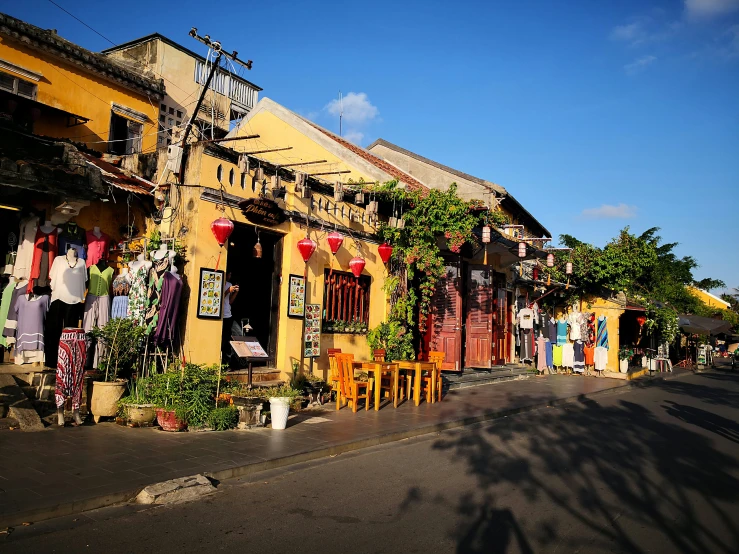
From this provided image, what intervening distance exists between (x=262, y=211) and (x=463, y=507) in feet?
23.1

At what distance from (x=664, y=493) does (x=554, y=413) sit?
616cm

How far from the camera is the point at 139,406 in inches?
324

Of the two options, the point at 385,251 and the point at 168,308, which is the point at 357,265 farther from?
the point at 168,308

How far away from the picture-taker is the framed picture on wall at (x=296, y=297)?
11414mm

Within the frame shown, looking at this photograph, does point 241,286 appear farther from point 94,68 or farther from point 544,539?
point 544,539

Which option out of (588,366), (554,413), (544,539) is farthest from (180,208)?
(588,366)

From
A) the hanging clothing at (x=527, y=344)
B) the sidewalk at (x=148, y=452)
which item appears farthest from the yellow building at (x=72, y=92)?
the hanging clothing at (x=527, y=344)

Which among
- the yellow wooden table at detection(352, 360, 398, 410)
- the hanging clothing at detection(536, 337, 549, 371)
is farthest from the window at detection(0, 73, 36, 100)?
the hanging clothing at detection(536, 337, 549, 371)

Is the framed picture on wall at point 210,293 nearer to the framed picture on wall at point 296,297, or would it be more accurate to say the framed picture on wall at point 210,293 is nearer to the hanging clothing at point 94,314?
the hanging clothing at point 94,314

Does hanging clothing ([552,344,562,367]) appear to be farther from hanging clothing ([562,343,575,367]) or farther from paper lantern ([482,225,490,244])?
paper lantern ([482,225,490,244])

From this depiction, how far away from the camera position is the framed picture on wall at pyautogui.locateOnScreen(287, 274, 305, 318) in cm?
1141

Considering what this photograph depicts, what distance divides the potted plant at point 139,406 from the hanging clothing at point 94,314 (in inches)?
47.5

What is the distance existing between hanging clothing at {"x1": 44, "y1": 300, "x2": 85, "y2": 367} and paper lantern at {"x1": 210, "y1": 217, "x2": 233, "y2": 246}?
2619 mm

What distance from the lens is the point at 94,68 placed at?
46.8 ft
